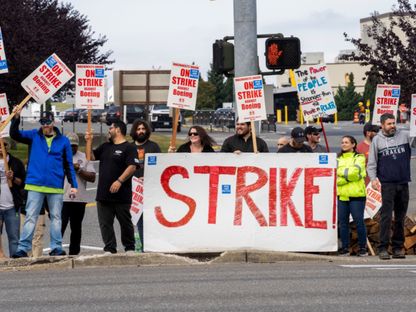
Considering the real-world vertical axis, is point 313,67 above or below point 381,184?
above

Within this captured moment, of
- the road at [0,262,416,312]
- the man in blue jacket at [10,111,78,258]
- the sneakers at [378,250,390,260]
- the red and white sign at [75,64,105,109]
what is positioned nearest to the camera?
the road at [0,262,416,312]

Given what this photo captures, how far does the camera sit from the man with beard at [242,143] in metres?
15.9

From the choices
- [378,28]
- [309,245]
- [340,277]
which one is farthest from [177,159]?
[378,28]

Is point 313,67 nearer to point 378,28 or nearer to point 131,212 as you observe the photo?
point 131,212

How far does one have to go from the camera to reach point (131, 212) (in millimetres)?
15984

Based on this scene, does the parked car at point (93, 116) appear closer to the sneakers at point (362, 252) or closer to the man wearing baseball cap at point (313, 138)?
the man wearing baseball cap at point (313, 138)

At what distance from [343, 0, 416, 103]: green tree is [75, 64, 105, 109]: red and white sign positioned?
30.3 ft

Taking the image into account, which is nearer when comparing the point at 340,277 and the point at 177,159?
the point at 340,277

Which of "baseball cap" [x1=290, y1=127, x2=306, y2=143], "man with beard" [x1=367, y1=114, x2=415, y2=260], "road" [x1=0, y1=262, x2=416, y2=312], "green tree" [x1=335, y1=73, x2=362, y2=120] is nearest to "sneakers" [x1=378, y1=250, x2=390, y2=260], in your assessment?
"man with beard" [x1=367, y1=114, x2=415, y2=260]

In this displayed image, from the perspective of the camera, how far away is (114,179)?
15.1 meters

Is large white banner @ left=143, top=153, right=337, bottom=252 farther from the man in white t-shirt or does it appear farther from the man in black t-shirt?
the man in white t-shirt

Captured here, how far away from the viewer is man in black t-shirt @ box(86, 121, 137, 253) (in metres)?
15.1

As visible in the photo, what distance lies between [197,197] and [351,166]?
2018 mm

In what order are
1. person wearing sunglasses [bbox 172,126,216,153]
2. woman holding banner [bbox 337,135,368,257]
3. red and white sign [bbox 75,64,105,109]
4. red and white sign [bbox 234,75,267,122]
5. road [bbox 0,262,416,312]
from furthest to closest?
red and white sign [bbox 75,64,105,109] < red and white sign [bbox 234,75,267,122] < woman holding banner [bbox 337,135,368,257] < person wearing sunglasses [bbox 172,126,216,153] < road [bbox 0,262,416,312]
